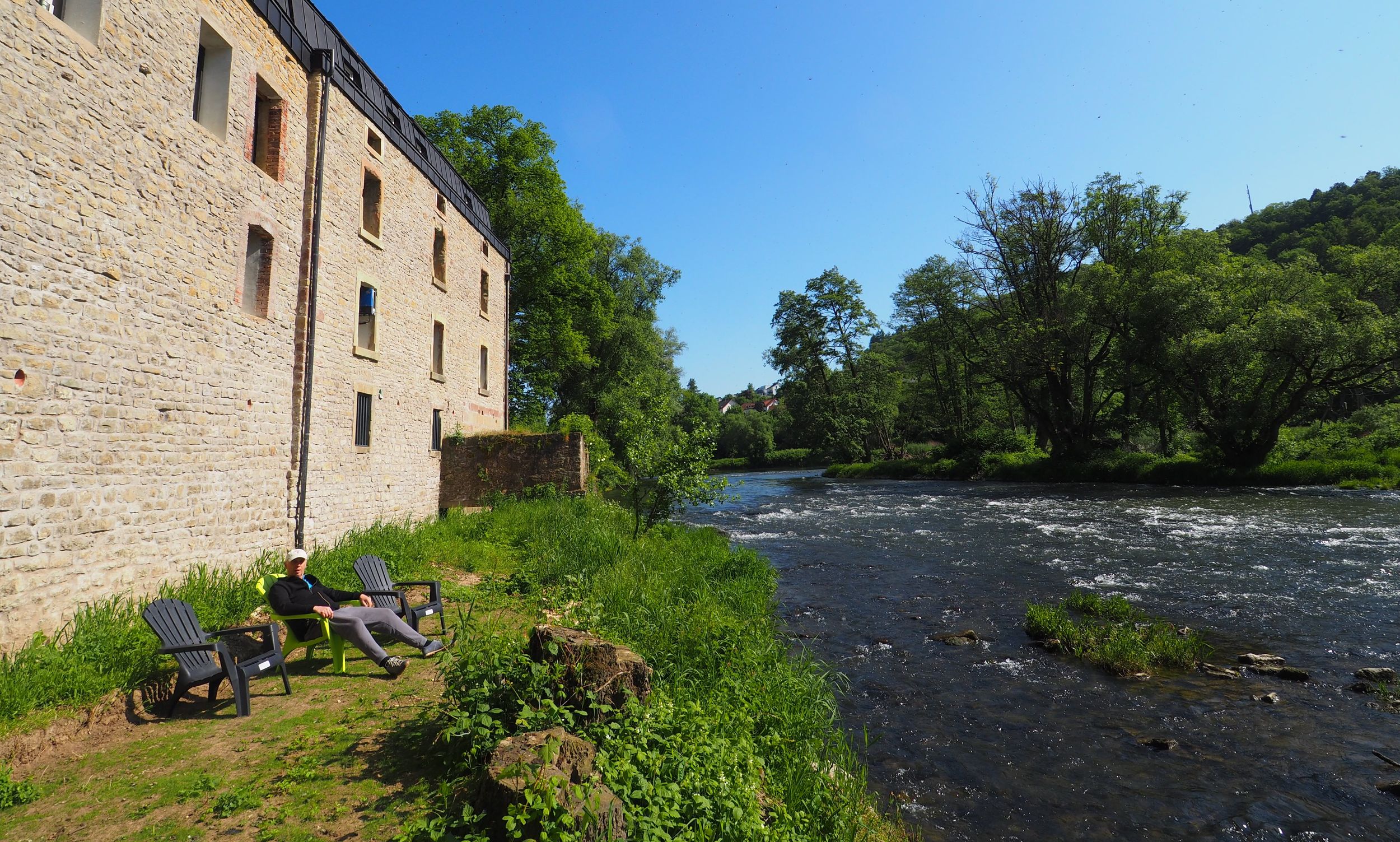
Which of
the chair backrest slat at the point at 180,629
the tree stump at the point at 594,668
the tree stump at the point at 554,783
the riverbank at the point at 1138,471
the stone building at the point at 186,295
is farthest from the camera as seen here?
→ the riverbank at the point at 1138,471

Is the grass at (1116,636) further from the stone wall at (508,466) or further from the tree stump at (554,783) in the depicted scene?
the stone wall at (508,466)

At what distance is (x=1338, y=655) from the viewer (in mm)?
6812

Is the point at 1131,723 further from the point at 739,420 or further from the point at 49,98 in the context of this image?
the point at 739,420

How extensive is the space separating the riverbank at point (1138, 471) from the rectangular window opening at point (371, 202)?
27.2m

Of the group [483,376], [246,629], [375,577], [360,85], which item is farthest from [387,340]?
[246,629]

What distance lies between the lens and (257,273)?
862 cm

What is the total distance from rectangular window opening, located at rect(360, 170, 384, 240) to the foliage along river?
1021 centimetres

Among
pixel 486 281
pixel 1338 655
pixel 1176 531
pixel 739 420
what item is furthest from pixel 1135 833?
pixel 739 420

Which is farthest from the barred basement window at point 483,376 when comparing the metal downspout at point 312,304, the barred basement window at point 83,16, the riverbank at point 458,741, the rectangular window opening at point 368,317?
the barred basement window at point 83,16

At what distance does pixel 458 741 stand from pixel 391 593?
3178 mm

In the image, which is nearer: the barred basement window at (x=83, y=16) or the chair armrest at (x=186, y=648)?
the chair armrest at (x=186, y=648)

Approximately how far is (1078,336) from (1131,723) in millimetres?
26829

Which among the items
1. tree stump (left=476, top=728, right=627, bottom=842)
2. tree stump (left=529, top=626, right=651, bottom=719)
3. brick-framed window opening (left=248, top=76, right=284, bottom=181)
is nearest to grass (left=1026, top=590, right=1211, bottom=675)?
tree stump (left=529, top=626, right=651, bottom=719)

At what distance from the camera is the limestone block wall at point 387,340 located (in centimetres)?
995
